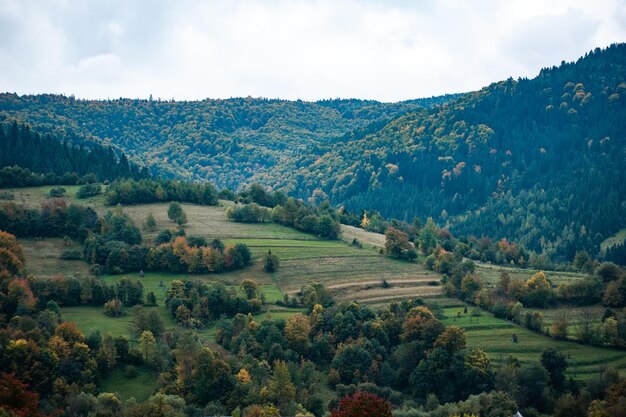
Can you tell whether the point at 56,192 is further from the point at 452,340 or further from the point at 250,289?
the point at 452,340

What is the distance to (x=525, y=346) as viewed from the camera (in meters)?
100

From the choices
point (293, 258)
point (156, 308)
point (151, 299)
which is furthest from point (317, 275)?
point (151, 299)

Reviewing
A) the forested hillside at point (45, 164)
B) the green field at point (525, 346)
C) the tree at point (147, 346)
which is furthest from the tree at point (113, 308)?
the forested hillside at point (45, 164)

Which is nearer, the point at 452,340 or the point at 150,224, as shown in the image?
the point at 452,340

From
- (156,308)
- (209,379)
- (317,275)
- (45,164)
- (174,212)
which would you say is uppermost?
(45,164)

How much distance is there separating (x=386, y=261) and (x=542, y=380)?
5548cm

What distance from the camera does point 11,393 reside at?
212ft

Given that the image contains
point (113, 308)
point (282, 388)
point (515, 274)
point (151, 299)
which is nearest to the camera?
point (282, 388)

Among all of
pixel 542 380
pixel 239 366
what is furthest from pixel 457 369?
pixel 239 366

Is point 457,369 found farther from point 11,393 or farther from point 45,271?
point 45,271

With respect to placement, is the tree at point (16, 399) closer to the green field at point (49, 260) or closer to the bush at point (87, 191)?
the green field at point (49, 260)

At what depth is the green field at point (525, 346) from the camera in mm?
94562

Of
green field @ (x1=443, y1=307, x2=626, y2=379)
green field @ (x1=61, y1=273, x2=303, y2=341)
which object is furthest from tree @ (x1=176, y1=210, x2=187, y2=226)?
green field @ (x1=443, y1=307, x2=626, y2=379)

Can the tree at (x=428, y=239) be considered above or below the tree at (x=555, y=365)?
above
